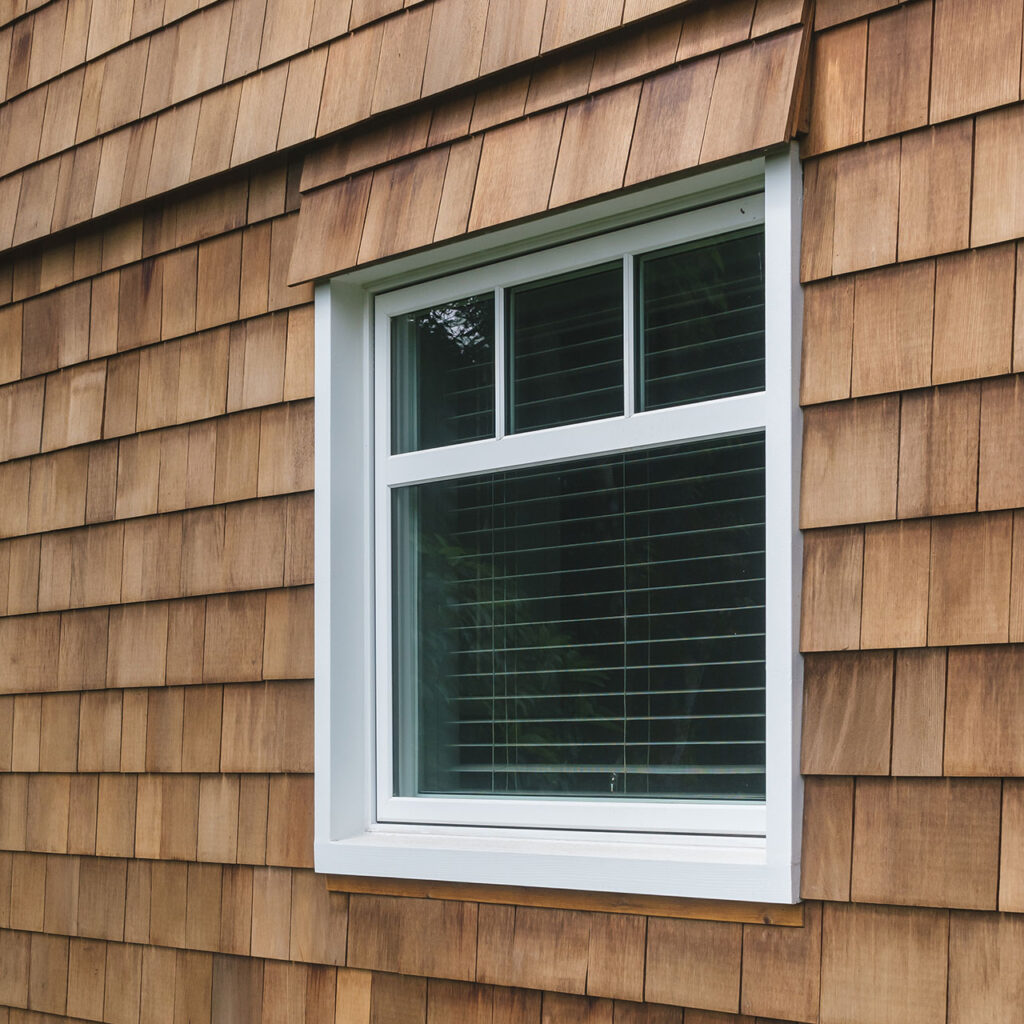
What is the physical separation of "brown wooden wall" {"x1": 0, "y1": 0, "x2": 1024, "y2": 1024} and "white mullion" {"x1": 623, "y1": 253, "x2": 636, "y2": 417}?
207 mm

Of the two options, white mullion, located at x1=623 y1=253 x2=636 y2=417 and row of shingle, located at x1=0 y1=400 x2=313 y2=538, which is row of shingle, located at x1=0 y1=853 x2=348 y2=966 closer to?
row of shingle, located at x1=0 y1=400 x2=313 y2=538

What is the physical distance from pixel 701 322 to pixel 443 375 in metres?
0.64

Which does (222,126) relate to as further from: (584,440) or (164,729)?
(164,729)

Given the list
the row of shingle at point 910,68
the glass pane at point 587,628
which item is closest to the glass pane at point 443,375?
the glass pane at point 587,628

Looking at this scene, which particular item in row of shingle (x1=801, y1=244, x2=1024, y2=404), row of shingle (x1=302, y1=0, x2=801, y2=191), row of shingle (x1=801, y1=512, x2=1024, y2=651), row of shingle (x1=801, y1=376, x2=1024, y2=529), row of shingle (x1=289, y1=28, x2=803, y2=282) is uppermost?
row of shingle (x1=302, y1=0, x2=801, y2=191)

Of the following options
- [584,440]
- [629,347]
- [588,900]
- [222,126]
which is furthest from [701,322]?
[222,126]

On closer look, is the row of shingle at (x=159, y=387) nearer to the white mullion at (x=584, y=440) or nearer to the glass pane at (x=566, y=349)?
the white mullion at (x=584, y=440)

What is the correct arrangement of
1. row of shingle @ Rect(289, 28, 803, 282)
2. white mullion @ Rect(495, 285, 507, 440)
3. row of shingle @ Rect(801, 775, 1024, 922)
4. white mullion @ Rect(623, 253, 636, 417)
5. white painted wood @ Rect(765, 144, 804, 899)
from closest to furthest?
1. row of shingle @ Rect(801, 775, 1024, 922)
2. white painted wood @ Rect(765, 144, 804, 899)
3. row of shingle @ Rect(289, 28, 803, 282)
4. white mullion @ Rect(623, 253, 636, 417)
5. white mullion @ Rect(495, 285, 507, 440)

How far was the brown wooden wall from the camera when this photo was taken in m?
2.02

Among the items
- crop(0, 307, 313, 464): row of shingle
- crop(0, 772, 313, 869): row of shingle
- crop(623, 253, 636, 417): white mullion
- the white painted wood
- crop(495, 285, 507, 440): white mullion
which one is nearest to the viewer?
the white painted wood

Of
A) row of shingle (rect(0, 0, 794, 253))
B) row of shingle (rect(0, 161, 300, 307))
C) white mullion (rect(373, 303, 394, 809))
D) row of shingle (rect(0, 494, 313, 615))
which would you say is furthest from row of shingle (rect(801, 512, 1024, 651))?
row of shingle (rect(0, 161, 300, 307))

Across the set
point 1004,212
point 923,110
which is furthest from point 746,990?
point 923,110

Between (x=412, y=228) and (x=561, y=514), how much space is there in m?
0.66

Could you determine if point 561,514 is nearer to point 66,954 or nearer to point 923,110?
point 923,110
